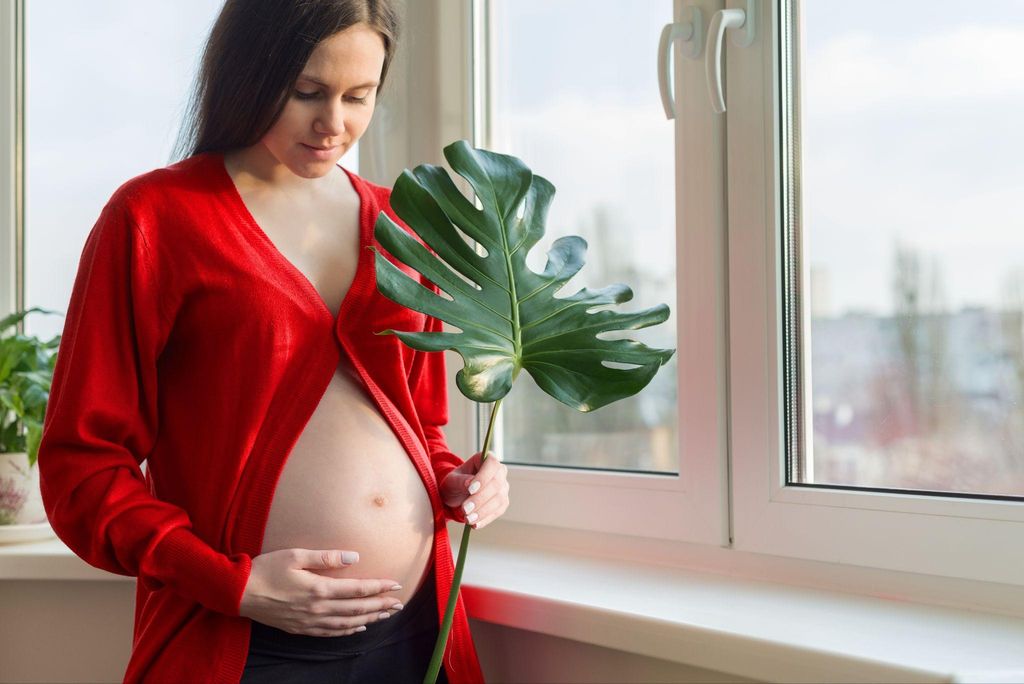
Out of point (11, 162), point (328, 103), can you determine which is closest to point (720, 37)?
point (328, 103)

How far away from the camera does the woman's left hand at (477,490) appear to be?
1.05 meters

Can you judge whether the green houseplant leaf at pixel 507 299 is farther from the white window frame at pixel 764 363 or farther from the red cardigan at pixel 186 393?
the white window frame at pixel 764 363

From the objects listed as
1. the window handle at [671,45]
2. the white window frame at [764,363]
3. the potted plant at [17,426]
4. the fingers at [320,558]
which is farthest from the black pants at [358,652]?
the potted plant at [17,426]

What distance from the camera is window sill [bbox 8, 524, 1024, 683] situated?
0.90m

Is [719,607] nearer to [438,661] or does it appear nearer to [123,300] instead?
[438,661]

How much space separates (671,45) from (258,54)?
54 centimetres

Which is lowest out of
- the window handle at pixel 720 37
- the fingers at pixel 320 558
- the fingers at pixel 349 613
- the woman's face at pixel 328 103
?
the fingers at pixel 349 613

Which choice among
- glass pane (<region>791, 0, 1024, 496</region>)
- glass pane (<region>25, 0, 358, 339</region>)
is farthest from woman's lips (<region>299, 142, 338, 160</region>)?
glass pane (<region>25, 0, 358, 339</region>)

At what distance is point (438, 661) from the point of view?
97 centimetres

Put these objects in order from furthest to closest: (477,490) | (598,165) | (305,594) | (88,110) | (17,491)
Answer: (88,110) → (17,491) → (598,165) → (477,490) → (305,594)

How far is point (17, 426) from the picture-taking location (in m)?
1.67

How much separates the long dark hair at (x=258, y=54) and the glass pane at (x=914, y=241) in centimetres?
55

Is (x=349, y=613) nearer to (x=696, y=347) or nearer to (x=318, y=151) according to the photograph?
(x=318, y=151)

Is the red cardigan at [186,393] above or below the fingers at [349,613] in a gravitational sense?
above
